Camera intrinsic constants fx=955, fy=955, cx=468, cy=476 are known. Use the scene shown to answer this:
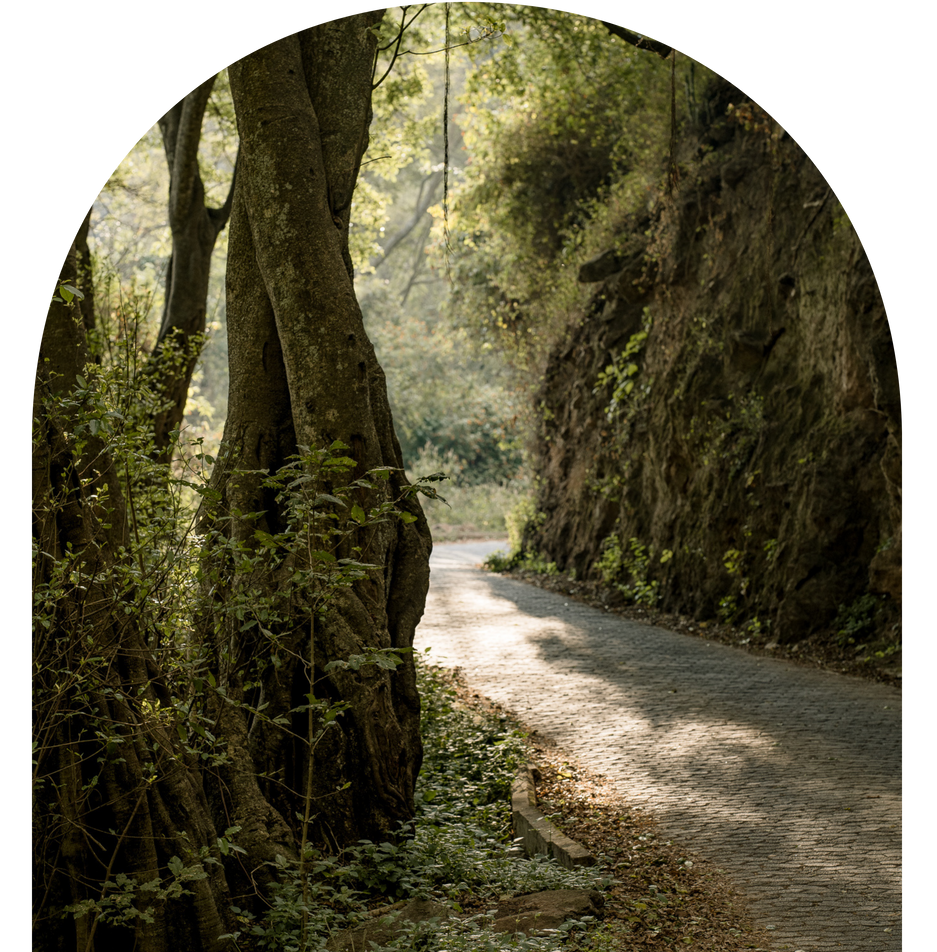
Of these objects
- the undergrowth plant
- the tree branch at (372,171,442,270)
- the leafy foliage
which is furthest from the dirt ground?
the tree branch at (372,171,442,270)

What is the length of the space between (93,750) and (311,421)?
2.36m

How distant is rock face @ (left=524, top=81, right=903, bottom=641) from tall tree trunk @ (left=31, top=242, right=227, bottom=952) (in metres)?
7.84

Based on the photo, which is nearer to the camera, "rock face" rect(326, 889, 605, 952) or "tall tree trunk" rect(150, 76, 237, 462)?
"rock face" rect(326, 889, 605, 952)

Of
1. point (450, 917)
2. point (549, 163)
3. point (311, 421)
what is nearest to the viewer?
point (450, 917)

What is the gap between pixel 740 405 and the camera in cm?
1273

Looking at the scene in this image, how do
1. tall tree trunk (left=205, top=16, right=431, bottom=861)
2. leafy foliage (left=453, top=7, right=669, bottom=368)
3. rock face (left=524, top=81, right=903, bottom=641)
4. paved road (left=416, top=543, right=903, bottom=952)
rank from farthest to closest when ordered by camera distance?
leafy foliage (left=453, top=7, right=669, bottom=368) < rock face (left=524, top=81, right=903, bottom=641) < tall tree trunk (left=205, top=16, right=431, bottom=861) < paved road (left=416, top=543, right=903, bottom=952)

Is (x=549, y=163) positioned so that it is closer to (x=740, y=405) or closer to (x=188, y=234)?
(x=740, y=405)

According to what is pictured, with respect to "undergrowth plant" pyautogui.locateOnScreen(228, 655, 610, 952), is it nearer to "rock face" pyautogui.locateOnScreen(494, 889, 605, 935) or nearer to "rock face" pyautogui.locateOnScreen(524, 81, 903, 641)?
"rock face" pyautogui.locateOnScreen(494, 889, 605, 935)

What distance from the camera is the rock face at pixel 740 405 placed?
409 inches

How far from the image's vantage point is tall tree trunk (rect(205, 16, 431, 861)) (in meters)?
4.98

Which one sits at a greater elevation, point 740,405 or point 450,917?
point 740,405

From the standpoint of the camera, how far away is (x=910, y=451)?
2646 mm

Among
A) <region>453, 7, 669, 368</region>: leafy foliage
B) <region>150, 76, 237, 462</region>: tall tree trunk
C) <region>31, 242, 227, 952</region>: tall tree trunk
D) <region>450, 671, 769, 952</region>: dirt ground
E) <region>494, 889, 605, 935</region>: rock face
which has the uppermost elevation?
<region>453, 7, 669, 368</region>: leafy foliage

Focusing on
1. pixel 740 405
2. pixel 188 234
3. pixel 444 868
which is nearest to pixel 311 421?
pixel 444 868
